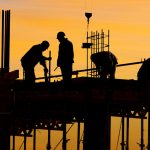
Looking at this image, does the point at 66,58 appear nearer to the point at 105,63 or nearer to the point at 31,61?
the point at 31,61

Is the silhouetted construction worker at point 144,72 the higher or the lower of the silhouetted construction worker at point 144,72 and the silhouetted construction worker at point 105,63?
the lower

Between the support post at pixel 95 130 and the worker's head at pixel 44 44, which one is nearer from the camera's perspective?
the worker's head at pixel 44 44

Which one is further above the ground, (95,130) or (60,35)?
(60,35)

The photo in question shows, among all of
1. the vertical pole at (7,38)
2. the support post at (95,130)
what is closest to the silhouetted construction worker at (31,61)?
the vertical pole at (7,38)

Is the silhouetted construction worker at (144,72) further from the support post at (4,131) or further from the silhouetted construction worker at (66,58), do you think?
the support post at (4,131)

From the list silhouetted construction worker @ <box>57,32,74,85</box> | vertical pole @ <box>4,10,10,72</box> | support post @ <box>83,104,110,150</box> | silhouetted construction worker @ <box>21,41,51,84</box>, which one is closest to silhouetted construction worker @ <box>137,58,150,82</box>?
silhouetted construction worker @ <box>57,32,74,85</box>

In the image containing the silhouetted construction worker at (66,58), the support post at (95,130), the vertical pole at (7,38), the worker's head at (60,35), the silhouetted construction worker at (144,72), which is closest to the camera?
the vertical pole at (7,38)

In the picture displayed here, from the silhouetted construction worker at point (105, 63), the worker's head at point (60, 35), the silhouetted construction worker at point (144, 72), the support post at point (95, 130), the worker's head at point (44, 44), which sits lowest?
the support post at point (95, 130)

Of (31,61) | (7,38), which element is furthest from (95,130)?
(7,38)

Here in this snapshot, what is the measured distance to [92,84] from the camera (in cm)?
2888

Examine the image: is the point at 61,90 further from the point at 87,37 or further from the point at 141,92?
the point at 87,37

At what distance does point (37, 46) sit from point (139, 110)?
12635 millimetres

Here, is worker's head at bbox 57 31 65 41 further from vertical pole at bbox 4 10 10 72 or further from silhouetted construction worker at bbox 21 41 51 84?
silhouetted construction worker at bbox 21 41 51 84

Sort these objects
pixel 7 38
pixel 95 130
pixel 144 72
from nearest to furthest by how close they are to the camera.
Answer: pixel 7 38
pixel 144 72
pixel 95 130
